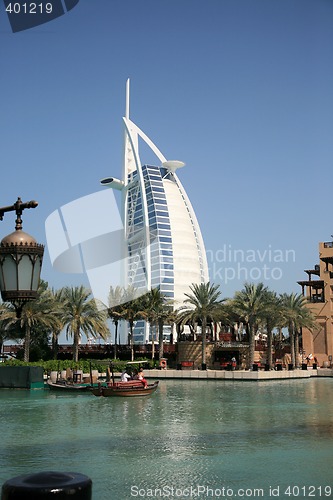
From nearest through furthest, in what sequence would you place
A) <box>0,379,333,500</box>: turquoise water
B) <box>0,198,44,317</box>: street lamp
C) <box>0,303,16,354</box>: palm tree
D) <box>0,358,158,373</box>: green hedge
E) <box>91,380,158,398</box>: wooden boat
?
<box>0,198,44,317</box>: street lamp → <box>0,379,333,500</box>: turquoise water → <box>91,380,158,398</box>: wooden boat → <box>0,358,158,373</box>: green hedge → <box>0,303,16,354</box>: palm tree

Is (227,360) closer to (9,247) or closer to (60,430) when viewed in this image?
(60,430)

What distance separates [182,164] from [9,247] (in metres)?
114

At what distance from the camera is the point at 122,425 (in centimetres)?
2064

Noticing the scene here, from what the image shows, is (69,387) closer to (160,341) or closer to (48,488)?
(160,341)

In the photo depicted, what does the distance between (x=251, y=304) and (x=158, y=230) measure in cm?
6017

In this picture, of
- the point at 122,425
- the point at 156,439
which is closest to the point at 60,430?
the point at 122,425

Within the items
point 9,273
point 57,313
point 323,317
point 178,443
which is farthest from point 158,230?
point 9,273

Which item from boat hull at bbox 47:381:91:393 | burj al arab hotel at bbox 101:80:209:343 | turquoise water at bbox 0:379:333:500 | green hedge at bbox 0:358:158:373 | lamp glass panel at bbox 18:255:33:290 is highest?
burj al arab hotel at bbox 101:80:209:343

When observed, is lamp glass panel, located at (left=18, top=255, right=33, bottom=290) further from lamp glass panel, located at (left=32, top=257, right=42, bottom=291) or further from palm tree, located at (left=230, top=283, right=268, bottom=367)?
palm tree, located at (left=230, top=283, right=268, bottom=367)

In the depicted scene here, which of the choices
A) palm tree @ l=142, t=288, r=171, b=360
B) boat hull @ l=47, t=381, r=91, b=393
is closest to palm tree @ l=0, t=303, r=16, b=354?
boat hull @ l=47, t=381, r=91, b=393

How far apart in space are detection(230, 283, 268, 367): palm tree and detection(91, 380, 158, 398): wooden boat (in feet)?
58.8

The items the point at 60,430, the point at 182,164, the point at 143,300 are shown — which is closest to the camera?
the point at 60,430

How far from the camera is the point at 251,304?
48.1 m

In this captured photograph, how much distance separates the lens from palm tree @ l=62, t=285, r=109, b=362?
48531 mm
